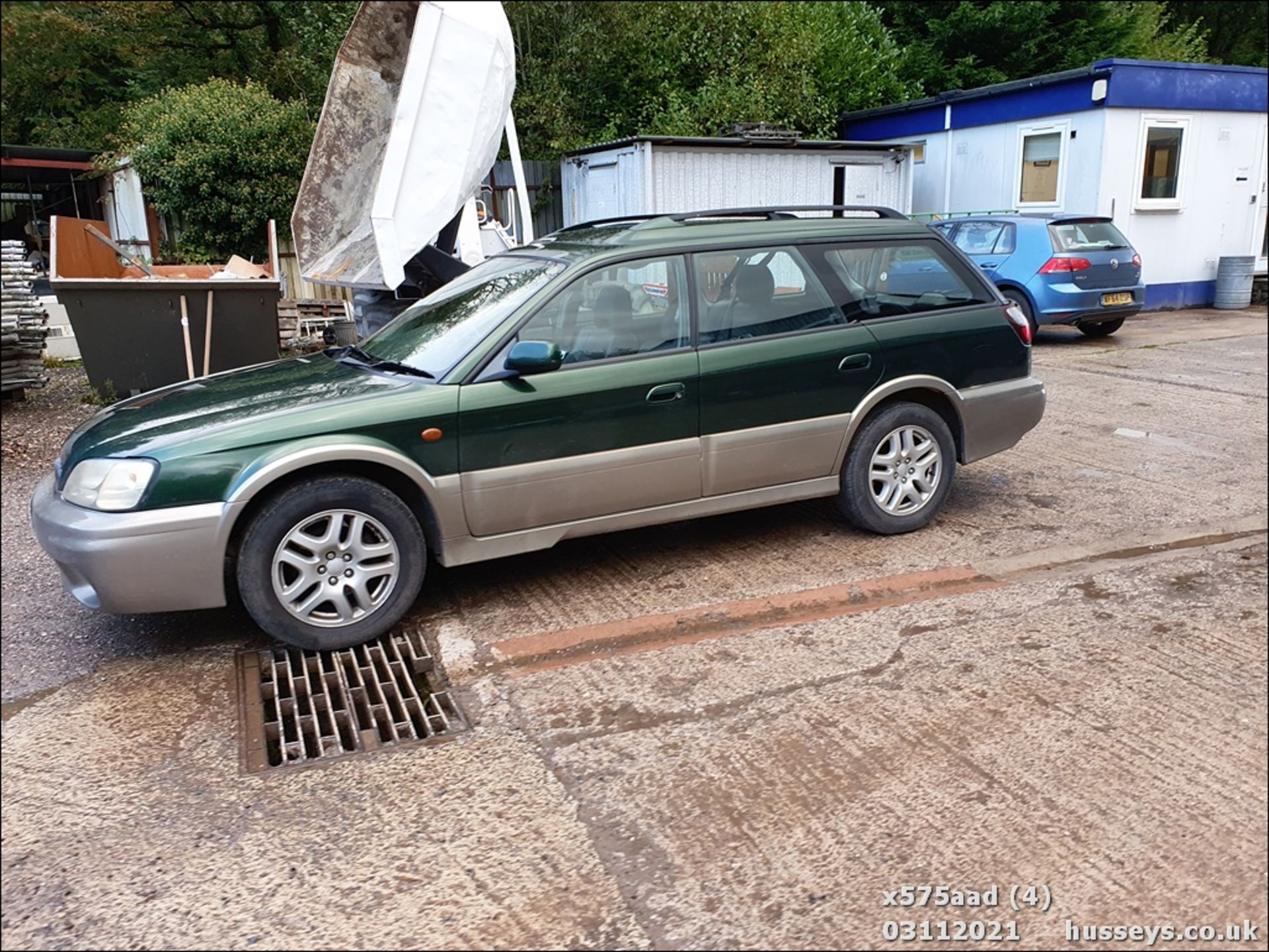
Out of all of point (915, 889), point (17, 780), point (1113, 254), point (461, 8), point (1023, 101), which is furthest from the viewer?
point (1023, 101)

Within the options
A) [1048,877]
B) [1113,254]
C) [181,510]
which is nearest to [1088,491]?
[1048,877]

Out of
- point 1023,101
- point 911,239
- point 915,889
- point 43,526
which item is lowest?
point 915,889

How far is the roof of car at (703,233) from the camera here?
16.9 ft

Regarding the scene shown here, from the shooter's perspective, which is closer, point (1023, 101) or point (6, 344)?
point (6, 344)

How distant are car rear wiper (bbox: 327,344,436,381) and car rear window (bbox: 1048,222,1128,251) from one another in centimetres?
1004

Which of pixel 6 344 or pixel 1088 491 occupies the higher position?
pixel 6 344

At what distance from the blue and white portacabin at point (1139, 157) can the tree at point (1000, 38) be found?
619 centimetres

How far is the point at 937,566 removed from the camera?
5.21 meters

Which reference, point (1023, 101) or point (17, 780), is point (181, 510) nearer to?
point (17, 780)

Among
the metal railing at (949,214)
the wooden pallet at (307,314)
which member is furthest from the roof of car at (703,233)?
the metal railing at (949,214)

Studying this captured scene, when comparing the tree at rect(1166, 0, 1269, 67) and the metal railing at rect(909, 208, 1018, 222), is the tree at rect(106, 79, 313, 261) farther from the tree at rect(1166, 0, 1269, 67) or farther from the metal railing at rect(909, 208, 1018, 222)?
the tree at rect(1166, 0, 1269, 67)

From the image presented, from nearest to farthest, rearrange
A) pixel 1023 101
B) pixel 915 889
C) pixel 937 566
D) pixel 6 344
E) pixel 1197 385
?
pixel 915 889 → pixel 937 566 → pixel 6 344 → pixel 1197 385 → pixel 1023 101

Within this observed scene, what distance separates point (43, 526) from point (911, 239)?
4504mm

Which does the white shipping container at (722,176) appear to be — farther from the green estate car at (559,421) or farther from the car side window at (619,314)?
the car side window at (619,314)
